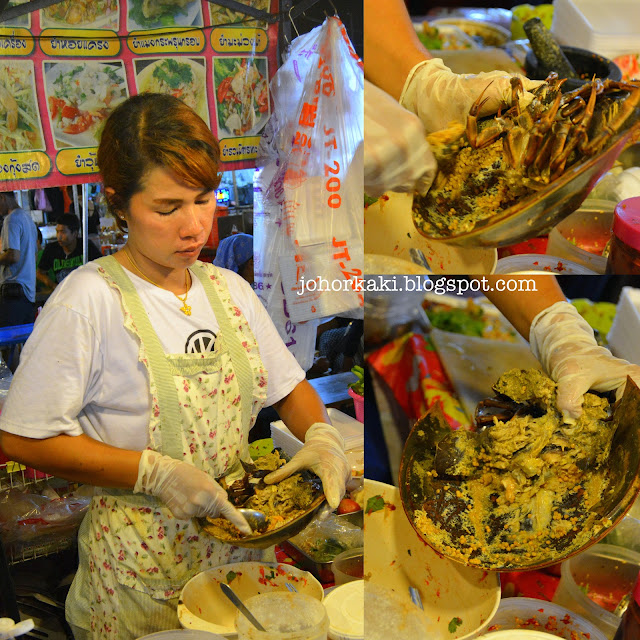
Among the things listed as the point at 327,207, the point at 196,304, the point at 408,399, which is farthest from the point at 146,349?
the point at 408,399

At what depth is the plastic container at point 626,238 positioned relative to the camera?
143 centimetres

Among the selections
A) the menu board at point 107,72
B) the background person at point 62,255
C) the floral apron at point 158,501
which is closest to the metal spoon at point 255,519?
the floral apron at point 158,501

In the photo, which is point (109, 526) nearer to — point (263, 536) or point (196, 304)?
point (263, 536)

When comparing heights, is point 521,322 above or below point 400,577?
above

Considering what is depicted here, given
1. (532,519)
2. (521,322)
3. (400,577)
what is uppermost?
(521,322)

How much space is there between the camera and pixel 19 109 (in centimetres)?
130

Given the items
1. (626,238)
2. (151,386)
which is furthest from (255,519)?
(626,238)

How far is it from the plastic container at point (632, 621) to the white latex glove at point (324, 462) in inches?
25.2

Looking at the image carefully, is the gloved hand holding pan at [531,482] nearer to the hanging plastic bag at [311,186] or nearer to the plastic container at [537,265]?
the plastic container at [537,265]

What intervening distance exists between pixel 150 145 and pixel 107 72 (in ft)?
0.88

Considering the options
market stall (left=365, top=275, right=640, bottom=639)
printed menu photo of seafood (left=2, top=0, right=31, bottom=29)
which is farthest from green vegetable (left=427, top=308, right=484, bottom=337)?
printed menu photo of seafood (left=2, top=0, right=31, bottom=29)

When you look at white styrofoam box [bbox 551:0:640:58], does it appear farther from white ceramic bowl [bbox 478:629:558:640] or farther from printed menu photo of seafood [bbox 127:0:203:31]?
white ceramic bowl [bbox 478:629:558:640]

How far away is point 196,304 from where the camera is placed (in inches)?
52.4

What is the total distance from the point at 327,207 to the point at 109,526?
0.83 meters
